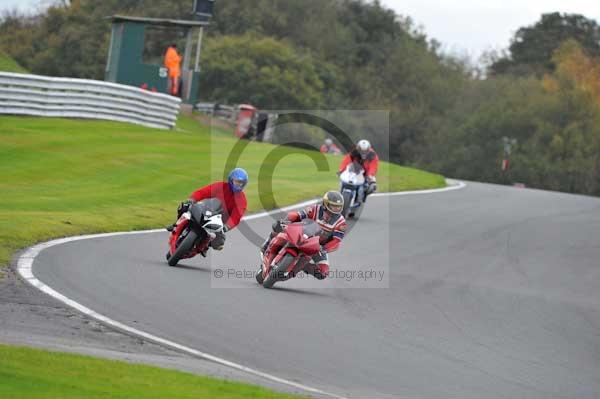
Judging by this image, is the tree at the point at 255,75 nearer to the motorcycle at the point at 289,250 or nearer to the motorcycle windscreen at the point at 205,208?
the motorcycle windscreen at the point at 205,208

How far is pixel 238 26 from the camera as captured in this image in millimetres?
81562

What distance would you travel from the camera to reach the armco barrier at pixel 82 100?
29.8 meters

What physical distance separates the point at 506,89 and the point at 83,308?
73.1 metres

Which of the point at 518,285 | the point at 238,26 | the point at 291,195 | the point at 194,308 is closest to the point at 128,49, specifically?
the point at 291,195

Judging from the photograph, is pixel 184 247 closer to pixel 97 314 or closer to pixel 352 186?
pixel 97 314

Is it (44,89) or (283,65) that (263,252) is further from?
(283,65)

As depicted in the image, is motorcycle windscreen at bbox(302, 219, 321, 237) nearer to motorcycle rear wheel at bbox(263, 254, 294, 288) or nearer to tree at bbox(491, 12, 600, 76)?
motorcycle rear wheel at bbox(263, 254, 294, 288)

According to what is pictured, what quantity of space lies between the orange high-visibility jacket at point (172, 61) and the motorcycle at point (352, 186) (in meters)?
18.8

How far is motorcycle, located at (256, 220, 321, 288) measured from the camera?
1323 cm

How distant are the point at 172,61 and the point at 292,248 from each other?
91.9ft

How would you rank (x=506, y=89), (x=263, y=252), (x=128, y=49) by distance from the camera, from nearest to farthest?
1. (x=263, y=252)
2. (x=128, y=49)
3. (x=506, y=89)

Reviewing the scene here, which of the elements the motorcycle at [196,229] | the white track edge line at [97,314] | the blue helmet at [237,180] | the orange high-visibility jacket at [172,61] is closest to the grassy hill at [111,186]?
the white track edge line at [97,314]

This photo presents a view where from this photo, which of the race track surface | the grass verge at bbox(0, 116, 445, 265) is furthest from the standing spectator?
the race track surface

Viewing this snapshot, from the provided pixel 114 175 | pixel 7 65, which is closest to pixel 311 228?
pixel 114 175
